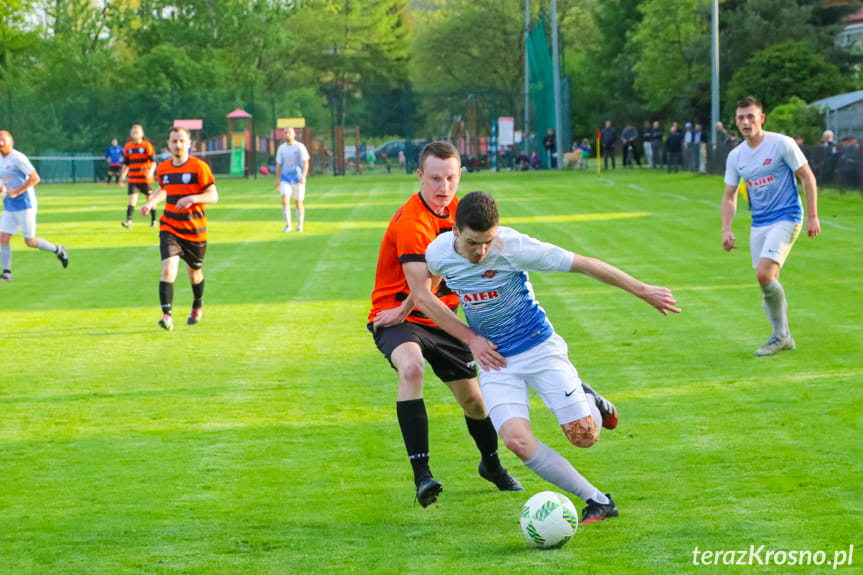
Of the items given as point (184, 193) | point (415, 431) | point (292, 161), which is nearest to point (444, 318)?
point (415, 431)

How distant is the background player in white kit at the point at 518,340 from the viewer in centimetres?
561

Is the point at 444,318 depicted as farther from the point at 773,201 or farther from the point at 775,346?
the point at 773,201

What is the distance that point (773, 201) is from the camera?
10508 millimetres

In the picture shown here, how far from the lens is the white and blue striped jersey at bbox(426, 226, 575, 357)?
18.5ft

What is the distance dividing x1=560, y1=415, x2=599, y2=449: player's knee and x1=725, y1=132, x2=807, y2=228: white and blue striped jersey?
17.4 feet

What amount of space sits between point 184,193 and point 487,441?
7.24 meters

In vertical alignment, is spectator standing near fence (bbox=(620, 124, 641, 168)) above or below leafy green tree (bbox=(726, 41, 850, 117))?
below

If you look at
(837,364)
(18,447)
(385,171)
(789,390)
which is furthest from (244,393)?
(385,171)

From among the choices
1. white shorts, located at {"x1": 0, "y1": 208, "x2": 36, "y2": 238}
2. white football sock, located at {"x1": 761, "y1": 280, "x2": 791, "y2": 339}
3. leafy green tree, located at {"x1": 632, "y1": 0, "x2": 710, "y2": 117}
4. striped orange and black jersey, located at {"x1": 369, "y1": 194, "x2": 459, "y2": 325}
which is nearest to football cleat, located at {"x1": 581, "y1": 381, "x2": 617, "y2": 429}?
striped orange and black jersey, located at {"x1": 369, "y1": 194, "x2": 459, "y2": 325}

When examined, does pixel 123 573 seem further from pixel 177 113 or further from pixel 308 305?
pixel 177 113

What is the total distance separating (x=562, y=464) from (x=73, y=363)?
6495 millimetres

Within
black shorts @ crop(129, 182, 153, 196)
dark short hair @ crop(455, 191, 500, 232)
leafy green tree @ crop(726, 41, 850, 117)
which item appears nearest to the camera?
dark short hair @ crop(455, 191, 500, 232)

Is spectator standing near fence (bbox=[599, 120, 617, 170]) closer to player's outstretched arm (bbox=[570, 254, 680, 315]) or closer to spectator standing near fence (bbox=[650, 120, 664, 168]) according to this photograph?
spectator standing near fence (bbox=[650, 120, 664, 168])

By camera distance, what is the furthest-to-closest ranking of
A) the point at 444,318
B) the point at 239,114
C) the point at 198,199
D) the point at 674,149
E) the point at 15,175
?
1. the point at 239,114
2. the point at 674,149
3. the point at 15,175
4. the point at 198,199
5. the point at 444,318
